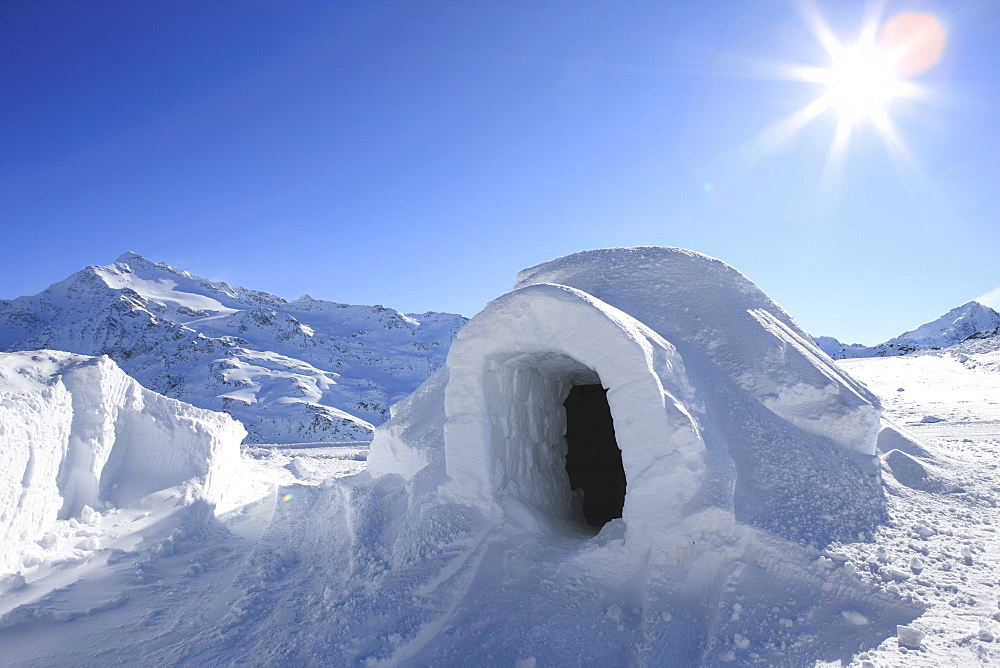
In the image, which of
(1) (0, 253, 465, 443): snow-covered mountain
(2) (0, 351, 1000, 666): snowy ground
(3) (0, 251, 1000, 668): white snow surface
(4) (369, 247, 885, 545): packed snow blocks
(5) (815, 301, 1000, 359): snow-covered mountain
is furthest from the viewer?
(5) (815, 301, 1000, 359): snow-covered mountain

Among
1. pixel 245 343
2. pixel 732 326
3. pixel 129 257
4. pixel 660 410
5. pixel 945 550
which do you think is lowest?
pixel 945 550

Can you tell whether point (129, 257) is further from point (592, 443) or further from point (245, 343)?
point (592, 443)

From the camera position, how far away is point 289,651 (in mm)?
3809

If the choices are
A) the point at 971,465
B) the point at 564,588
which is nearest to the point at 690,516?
the point at 564,588

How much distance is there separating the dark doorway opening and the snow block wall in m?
6.00

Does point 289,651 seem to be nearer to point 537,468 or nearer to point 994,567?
point 537,468

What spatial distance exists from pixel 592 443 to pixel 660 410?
5.30 metres

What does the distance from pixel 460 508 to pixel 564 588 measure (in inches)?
53.5

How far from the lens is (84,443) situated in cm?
650

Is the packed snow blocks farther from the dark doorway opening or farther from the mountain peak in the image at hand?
the mountain peak

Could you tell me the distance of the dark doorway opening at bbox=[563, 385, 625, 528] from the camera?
8.47 m

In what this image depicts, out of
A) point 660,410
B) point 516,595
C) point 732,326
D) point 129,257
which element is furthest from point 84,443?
point 129,257

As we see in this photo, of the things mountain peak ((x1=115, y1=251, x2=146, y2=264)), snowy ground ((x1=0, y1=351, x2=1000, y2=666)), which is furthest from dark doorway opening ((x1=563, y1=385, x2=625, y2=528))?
mountain peak ((x1=115, y1=251, x2=146, y2=264))

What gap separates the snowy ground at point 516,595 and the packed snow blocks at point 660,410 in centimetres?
32
